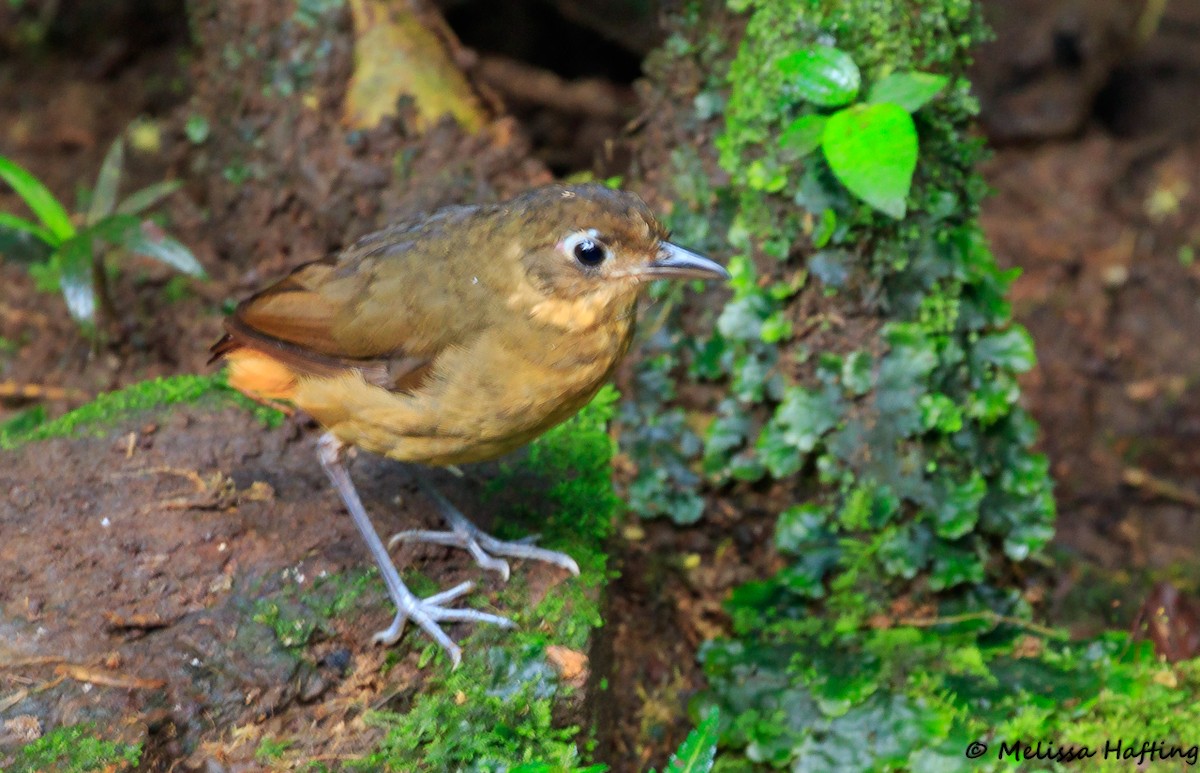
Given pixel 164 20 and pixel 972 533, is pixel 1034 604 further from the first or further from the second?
pixel 164 20

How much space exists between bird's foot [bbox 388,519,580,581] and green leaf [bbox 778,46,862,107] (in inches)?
66.5

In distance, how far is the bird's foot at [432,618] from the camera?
329 centimetres

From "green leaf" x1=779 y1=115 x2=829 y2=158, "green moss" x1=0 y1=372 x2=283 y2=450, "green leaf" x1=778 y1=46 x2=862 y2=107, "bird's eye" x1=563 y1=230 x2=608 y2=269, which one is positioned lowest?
"green moss" x1=0 y1=372 x2=283 y2=450

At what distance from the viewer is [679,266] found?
3186 mm

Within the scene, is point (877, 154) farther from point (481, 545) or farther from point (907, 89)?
point (481, 545)

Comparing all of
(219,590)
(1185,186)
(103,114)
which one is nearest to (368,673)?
(219,590)

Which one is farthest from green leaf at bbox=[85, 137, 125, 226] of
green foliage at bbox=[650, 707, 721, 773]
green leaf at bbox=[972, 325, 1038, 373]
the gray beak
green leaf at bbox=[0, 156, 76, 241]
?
green leaf at bbox=[972, 325, 1038, 373]

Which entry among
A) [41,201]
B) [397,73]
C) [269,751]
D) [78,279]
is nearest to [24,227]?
[41,201]

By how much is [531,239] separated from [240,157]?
281 centimetres

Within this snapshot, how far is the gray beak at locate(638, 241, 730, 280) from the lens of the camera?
3.17 metres

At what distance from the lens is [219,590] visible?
11.0ft

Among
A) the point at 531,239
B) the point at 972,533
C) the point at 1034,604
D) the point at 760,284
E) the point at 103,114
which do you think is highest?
the point at 531,239

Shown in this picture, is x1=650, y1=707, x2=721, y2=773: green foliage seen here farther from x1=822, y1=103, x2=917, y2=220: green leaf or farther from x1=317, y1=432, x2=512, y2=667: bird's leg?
x1=822, y1=103, x2=917, y2=220: green leaf

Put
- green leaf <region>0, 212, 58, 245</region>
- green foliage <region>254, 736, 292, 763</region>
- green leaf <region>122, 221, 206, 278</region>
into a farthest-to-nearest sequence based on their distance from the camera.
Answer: green leaf <region>122, 221, 206, 278</region>, green leaf <region>0, 212, 58, 245</region>, green foliage <region>254, 736, 292, 763</region>
